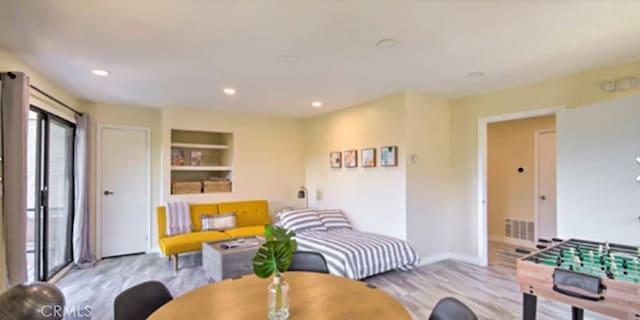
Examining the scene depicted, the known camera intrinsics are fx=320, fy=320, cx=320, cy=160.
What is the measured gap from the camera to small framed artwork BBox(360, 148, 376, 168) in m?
4.75

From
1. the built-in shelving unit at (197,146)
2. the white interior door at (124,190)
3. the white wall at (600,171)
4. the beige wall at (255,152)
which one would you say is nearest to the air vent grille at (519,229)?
the white wall at (600,171)

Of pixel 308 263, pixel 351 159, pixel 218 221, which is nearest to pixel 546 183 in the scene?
pixel 351 159

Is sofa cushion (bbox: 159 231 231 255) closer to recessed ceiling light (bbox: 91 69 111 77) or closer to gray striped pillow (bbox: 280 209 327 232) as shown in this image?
gray striped pillow (bbox: 280 209 327 232)

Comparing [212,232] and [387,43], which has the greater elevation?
[387,43]

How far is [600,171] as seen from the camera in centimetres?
301

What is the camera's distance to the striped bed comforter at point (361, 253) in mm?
3652

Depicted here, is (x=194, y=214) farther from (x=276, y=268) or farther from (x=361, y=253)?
(x=276, y=268)

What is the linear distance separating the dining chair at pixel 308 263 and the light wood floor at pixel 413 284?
1.21 meters

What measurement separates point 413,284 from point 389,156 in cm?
168

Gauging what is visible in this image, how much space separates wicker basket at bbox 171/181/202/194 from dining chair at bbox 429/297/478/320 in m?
4.72

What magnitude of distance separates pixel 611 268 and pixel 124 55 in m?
4.02

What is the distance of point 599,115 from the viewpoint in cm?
304

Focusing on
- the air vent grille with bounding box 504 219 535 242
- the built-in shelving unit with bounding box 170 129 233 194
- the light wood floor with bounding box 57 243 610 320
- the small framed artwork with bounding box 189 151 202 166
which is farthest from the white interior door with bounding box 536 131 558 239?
the small framed artwork with bounding box 189 151 202 166

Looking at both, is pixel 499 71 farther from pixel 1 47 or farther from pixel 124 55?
pixel 1 47
